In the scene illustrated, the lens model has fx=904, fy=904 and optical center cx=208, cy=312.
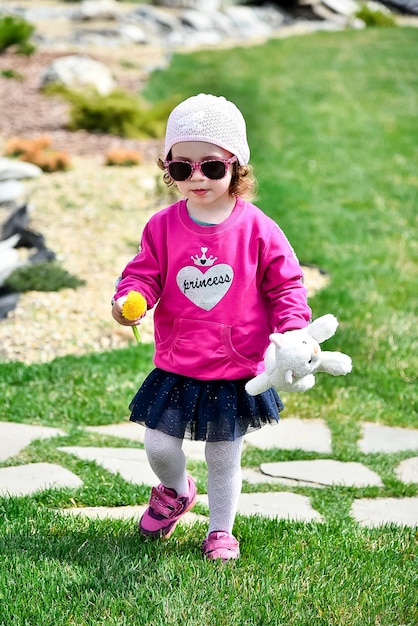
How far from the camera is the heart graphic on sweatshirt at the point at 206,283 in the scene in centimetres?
293

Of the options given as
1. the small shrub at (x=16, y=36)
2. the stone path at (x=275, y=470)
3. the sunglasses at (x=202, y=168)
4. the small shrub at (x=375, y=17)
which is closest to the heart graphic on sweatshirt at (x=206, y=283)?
the sunglasses at (x=202, y=168)

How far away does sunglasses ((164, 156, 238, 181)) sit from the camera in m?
2.87

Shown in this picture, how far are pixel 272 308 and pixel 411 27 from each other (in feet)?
60.5

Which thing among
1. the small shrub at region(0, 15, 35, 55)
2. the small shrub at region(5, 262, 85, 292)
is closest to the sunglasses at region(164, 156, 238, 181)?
the small shrub at region(5, 262, 85, 292)

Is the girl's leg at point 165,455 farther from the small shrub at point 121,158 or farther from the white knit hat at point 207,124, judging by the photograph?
the small shrub at point 121,158

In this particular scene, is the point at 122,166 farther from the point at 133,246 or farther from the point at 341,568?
the point at 341,568

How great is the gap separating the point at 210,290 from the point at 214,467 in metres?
0.62

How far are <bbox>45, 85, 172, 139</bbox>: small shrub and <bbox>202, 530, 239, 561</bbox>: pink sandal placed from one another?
846 centimetres

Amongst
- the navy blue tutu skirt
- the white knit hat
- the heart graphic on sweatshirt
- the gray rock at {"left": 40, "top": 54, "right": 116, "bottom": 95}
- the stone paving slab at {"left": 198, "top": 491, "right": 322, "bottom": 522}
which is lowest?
the stone paving slab at {"left": 198, "top": 491, "right": 322, "bottom": 522}

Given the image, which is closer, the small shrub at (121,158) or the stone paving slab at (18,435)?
the stone paving slab at (18,435)

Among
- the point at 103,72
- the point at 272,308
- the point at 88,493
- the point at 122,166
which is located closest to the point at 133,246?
the point at 122,166

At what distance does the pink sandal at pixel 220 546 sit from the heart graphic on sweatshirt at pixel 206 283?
79 centimetres

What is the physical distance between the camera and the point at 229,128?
2.89 metres

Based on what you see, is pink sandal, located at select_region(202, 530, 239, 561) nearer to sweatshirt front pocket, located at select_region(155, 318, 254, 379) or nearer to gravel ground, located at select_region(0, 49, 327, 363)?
sweatshirt front pocket, located at select_region(155, 318, 254, 379)
